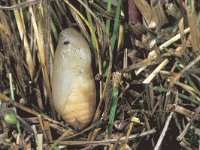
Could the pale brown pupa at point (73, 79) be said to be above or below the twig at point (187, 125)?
above

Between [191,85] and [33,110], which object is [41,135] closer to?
[33,110]

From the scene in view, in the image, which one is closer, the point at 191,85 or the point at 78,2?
the point at 191,85

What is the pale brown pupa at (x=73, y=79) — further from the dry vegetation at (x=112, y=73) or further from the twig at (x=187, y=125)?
the twig at (x=187, y=125)

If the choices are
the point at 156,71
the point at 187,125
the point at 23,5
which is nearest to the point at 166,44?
the point at 156,71

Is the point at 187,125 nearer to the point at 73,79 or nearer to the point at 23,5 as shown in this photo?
the point at 73,79

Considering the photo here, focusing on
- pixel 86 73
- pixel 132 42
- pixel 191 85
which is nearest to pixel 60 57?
pixel 86 73

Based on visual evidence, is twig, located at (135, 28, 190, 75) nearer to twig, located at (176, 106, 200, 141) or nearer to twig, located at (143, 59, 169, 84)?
twig, located at (143, 59, 169, 84)

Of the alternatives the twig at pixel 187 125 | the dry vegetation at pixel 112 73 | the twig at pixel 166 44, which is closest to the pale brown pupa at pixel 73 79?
the dry vegetation at pixel 112 73

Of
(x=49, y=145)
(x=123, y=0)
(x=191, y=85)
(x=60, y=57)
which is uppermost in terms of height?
(x=123, y=0)
